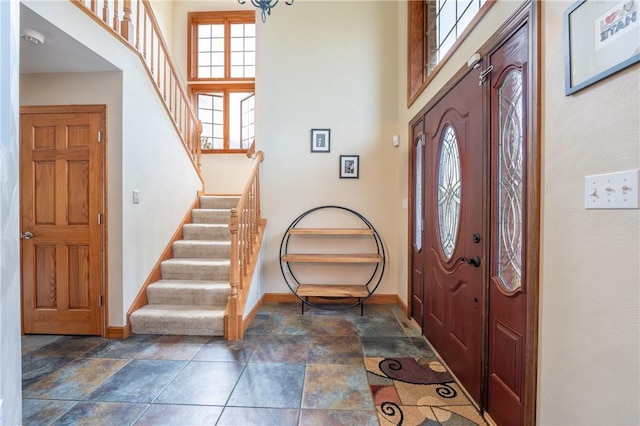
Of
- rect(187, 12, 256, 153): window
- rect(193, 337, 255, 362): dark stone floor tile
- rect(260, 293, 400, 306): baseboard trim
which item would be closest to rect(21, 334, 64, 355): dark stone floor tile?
rect(193, 337, 255, 362): dark stone floor tile

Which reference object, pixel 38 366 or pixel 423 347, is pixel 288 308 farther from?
pixel 38 366

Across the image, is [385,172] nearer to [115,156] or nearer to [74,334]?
[115,156]

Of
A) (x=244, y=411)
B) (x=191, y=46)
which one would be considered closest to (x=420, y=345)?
(x=244, y=411)

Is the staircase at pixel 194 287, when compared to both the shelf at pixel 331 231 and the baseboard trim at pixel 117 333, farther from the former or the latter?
the shelf at pixel 331 231

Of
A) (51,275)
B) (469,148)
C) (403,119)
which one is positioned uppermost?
(403,119)

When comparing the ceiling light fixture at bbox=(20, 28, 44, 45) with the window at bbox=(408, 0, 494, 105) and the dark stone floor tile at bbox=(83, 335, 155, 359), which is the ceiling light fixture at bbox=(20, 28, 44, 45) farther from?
the window at bbox=(408, 0, 494, 105)

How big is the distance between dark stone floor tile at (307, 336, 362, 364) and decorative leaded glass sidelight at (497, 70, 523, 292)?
1295 mm

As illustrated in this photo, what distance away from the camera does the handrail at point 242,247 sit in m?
2.53

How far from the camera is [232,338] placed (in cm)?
251

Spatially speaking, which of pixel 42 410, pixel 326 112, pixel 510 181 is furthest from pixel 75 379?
pixel 326 112

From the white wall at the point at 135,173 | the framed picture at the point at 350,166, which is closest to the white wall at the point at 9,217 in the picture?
the white wall at the point at 135,173

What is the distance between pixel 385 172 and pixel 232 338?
249 centimetres

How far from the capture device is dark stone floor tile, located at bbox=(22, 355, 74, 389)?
1.94m

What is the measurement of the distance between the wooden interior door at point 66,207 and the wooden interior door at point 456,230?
9.56 ft
